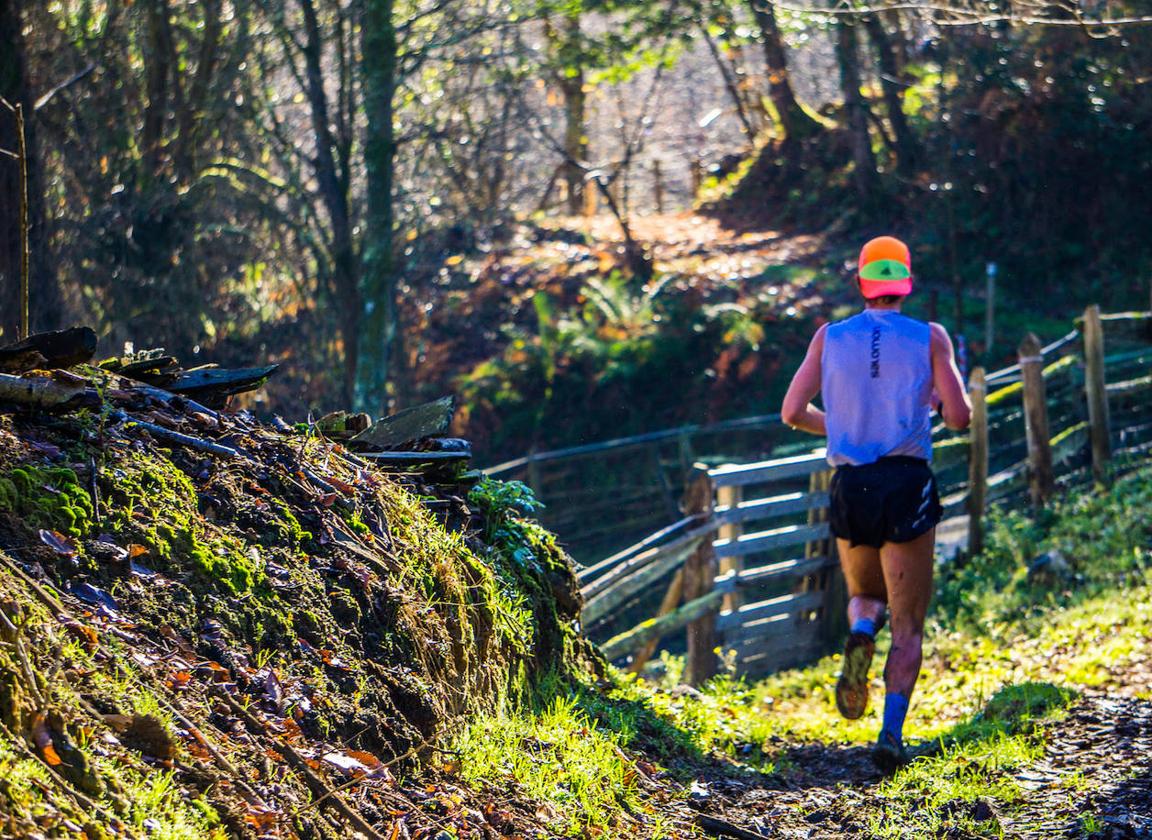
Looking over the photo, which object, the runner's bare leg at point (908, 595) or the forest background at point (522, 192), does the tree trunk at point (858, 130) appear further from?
the runner's bare leg at point (908, 595)

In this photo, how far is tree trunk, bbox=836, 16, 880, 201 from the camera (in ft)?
72.7

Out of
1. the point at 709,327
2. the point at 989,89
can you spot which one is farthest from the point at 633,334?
the point at 989,89

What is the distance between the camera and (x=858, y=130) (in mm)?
22500

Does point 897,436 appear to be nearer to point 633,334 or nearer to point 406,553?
point 406,553

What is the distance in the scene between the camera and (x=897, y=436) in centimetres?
597

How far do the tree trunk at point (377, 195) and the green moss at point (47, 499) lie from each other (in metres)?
9.30

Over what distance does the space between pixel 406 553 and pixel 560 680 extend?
1063 mm

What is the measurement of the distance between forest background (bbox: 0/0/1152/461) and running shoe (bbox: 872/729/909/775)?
14.8 feet

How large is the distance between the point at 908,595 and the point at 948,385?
946mm

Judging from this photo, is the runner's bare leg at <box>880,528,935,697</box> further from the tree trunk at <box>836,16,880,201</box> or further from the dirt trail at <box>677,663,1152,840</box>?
the tree trunk at <box>836,16,880,201</box>

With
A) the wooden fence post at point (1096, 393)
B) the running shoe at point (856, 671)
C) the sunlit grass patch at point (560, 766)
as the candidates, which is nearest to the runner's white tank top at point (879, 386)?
the running shoe at point (856, 671)

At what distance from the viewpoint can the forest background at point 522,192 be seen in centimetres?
1275

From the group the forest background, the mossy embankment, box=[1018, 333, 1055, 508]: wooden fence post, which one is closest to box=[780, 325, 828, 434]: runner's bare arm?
the mossy embankment

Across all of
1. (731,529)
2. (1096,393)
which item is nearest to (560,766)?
(731,529)
